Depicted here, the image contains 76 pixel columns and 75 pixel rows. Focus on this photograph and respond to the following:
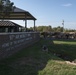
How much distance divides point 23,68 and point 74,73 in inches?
90.0

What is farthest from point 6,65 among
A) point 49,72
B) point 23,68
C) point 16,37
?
point 16,37

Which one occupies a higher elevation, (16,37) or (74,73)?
(16,37)

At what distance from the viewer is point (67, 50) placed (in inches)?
899

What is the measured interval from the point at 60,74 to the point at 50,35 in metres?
34.6

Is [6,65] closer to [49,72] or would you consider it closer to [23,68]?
[23,68]

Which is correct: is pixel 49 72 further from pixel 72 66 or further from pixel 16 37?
pixel 16 37

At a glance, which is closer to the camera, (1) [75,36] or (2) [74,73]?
(2) [74,73]

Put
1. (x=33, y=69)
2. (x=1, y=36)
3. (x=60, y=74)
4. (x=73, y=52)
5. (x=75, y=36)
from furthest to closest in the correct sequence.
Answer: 1. (x=75, y=36)
2. (x=73, y=52)
3. (x=1, y=36)
4. (x=33, y=69)
5. (x=60, y=74)

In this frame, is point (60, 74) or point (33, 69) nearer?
point (60, 74)

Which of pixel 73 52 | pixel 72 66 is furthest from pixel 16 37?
pixel 73 52

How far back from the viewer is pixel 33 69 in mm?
10047

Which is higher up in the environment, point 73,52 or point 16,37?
point 16,37

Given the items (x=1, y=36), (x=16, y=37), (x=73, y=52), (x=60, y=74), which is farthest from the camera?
(x=73, y=52)

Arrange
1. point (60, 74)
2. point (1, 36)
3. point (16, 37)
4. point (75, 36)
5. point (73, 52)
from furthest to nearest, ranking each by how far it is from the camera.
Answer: point (75, 36)
point (73, 52)
point (16, 37)
point (1, 36)
point (60, 74)
